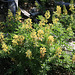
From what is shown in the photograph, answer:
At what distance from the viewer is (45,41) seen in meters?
2.96

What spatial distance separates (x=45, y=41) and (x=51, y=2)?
4.11 metres

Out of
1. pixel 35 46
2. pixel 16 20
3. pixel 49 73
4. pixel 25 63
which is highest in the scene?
pixel 16 20

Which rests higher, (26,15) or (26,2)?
(26,2)

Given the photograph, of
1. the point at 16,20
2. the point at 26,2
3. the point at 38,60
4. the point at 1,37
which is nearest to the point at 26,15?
the point at 26,2

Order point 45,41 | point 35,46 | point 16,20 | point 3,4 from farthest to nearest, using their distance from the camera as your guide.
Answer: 1. point 3,4
2. point 16,20
3. point 45,41
4. point 35,46

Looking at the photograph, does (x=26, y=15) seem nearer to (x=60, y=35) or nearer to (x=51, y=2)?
(x=51, y=2)

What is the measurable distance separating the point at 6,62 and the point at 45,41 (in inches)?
51.2

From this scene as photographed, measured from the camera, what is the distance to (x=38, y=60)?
9.40ft

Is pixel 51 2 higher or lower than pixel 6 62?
higher

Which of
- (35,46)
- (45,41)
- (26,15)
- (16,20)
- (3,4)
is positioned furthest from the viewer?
(3,4)

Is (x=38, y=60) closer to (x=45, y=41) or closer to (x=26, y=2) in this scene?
(x=45, y=41)

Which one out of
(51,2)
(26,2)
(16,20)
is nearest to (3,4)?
(26,2)

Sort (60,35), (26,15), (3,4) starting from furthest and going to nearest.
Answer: (3,4), (26,15), (60,35)

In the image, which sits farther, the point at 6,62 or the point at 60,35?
the point at 6,62
